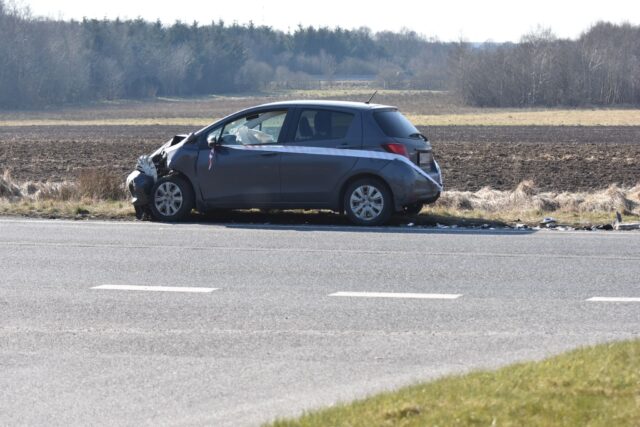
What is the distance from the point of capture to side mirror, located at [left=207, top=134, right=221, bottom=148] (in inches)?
626

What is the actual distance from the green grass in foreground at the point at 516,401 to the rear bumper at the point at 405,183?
8341mm

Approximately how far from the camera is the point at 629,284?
424 inches

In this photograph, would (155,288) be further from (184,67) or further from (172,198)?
(184,67)

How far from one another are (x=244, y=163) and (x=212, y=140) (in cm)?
60

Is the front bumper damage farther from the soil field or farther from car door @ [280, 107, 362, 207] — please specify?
the soil field

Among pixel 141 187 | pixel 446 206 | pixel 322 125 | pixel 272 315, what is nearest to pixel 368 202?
pixel 322 125

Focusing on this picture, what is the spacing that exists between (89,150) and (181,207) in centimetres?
2526

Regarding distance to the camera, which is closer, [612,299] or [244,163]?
[612,299]

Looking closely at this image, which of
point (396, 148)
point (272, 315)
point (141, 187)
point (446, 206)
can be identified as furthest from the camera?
point (446, 206)

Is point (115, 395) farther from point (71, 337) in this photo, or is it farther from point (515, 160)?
point (515, 160)

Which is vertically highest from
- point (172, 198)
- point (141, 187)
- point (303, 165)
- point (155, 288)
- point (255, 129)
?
point (255, 129)

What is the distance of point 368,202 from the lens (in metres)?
15.4

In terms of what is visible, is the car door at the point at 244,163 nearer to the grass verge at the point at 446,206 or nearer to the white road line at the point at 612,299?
the grass verge at the point at 446,206

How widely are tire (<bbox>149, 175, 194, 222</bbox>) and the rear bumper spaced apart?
9.42 feet
